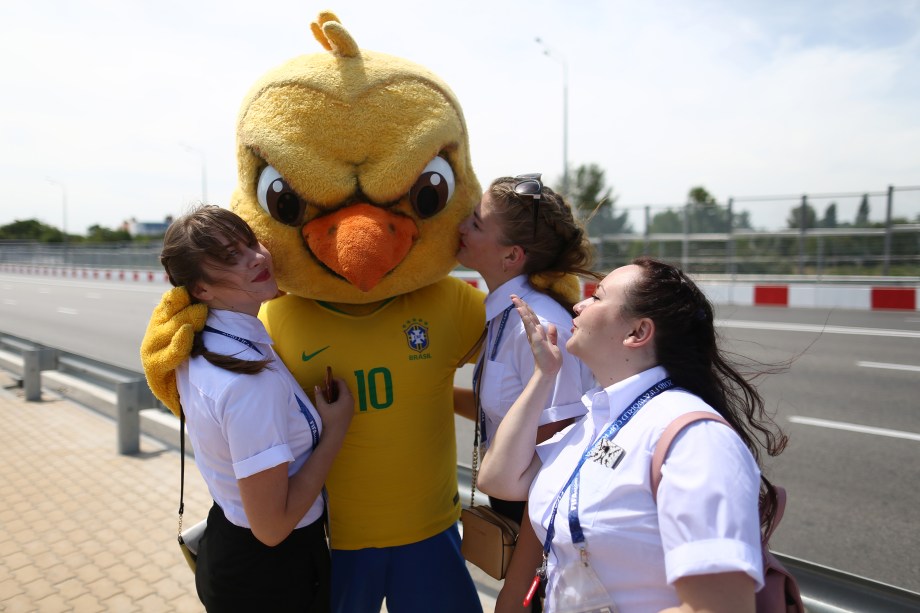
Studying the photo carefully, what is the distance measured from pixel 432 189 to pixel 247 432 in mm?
960

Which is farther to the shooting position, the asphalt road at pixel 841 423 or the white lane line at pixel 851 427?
the white lane line at pixel 851 427

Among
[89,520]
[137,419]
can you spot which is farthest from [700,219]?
[89,520]

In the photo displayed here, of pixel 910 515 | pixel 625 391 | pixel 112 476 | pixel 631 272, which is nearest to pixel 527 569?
pixel 625 391

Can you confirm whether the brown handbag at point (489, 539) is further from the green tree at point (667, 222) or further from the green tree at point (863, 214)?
the green tree at point (667, 222)

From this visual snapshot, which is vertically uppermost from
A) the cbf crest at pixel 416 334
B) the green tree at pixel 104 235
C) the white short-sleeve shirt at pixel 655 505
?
the green tree at pixel 104 235

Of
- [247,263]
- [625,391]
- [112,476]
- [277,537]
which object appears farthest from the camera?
[112,476]

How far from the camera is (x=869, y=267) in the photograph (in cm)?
1390

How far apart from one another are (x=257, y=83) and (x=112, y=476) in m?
3.85

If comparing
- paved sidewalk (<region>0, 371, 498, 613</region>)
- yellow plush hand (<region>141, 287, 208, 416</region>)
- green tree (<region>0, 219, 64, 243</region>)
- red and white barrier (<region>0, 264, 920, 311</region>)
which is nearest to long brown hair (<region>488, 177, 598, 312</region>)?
yellow plush hand (<region>141, 287, 208, 416</region>)

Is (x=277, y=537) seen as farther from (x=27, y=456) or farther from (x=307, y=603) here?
(x=27, y=456)

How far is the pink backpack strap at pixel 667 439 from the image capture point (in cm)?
123

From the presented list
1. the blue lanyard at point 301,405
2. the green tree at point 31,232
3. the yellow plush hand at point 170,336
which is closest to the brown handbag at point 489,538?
the blue lanyard at point 301,405

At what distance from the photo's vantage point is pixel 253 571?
1814 millimetres

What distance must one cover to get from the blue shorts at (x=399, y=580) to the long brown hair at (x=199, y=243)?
850mm
